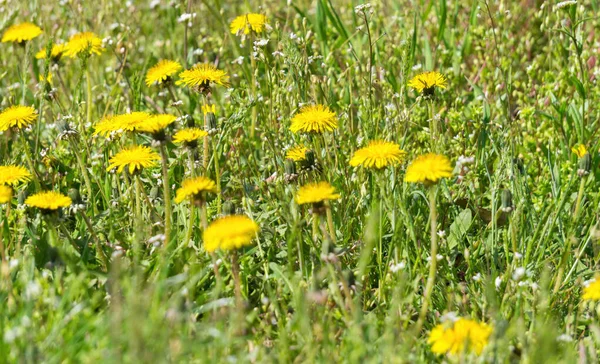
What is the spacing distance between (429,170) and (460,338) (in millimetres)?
371

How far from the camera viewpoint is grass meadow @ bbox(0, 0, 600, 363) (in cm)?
158

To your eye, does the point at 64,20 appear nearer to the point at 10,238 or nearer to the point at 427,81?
the point at 10,238

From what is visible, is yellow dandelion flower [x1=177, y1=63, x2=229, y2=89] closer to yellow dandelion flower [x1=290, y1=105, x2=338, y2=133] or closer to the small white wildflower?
yellow dandelion flower [x1=290, y1=105, x2=338, y2=133]

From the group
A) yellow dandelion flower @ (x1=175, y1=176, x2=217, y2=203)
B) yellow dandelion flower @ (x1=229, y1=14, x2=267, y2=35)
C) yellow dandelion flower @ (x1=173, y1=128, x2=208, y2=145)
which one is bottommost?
yellow dandelion flower @ (x1=175, y1=176, x2=217, y2=203)

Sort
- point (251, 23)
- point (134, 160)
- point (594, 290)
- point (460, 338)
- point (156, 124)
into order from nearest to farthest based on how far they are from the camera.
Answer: point (460, 338) < point (594, 290) < point (156, 124) < point (134, 160) < point (251, 23)

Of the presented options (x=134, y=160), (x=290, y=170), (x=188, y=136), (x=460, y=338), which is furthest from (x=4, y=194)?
(x=460, y=338)

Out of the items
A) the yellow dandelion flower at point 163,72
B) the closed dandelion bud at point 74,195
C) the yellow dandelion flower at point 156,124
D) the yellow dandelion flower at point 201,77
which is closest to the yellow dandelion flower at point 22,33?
the yellow dandelion flower at point 163,72

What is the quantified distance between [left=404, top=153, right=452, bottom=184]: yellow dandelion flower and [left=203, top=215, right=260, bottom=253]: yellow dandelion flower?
357 millimetres

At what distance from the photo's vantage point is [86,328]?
5.04ft

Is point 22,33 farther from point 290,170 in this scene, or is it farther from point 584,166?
point 584,166

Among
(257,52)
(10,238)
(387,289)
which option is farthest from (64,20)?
(387,289)

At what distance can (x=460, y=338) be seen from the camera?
1.52m

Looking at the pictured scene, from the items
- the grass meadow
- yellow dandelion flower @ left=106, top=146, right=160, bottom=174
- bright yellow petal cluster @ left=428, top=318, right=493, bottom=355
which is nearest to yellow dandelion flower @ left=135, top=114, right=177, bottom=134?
the grass meadow

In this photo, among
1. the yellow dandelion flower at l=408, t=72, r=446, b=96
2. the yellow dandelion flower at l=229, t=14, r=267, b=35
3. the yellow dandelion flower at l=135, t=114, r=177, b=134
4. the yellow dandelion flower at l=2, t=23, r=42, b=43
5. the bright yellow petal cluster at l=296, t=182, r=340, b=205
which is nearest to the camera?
the bright yellow petal cluster at l=296, t=182, r=340, b=205
